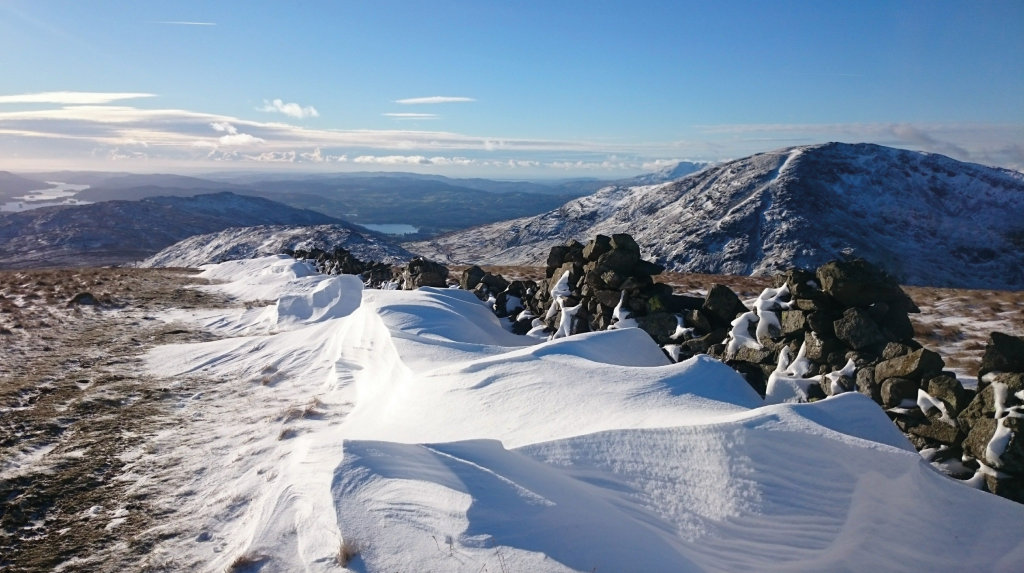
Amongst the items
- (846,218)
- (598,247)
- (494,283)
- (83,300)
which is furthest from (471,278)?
(846,218)

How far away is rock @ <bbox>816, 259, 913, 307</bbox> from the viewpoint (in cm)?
813

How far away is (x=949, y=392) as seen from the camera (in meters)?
5.98

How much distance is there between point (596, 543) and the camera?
427cm

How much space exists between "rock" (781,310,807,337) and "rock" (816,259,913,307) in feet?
1.78

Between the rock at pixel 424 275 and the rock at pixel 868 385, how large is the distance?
1373cm

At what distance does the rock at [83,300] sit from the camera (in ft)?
69.4

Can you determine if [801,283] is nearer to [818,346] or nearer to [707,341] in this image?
[818,346]

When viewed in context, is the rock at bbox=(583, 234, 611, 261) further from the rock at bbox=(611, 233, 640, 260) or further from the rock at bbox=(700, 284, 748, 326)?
the rock at bbox=(700, 284, 748, 326)

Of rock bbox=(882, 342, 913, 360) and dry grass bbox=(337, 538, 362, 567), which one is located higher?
rock bbox=(882, 342, 913, 360)

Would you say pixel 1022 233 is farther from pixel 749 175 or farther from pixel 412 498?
pixel 412 498

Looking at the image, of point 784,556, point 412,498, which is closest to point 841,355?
point 784,556

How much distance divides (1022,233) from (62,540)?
137m

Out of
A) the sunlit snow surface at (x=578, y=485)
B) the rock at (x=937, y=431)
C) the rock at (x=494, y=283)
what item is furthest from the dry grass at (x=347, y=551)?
the rock at (x=494, y=283)

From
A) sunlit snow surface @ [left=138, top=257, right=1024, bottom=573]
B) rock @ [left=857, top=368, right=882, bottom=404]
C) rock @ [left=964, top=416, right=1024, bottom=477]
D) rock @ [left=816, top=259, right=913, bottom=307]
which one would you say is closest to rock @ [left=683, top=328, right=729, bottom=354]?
rock @ [left=816, top=259, right=913, bottom=307]
